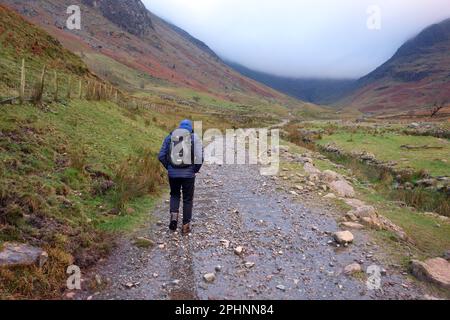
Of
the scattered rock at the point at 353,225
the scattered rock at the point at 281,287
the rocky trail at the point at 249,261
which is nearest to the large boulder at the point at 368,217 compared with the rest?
the scattered rock at the point at 353,225

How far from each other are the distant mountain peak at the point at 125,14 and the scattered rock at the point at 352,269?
173965 mm

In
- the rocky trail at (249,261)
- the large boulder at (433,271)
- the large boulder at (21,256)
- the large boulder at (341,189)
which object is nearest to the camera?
the large boulder at (21,256)

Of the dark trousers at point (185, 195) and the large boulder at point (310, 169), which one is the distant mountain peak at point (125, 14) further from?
the dark trousers at point (185, 195)

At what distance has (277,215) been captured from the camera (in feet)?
35.9

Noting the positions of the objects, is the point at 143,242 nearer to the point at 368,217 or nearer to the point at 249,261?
the point at 249,261

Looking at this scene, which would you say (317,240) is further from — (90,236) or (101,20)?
(101,20)

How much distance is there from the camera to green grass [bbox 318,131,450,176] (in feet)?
70.1

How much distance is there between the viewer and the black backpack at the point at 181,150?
898 cm

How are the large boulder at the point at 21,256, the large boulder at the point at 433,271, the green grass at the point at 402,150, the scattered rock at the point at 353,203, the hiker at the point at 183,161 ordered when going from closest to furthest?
1. the large boulder at the point at 21,256
2. the large boulder at the point at 433,271
3. the hiker at the point at 183,161
4. the scattered rock at the point at 353,203
5. the green grass at the point at 402,150

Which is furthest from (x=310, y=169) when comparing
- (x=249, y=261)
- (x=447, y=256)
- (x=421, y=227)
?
(x=249, y=261)

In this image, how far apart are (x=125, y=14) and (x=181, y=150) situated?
581 ft

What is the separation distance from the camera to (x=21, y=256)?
655 centimetres
